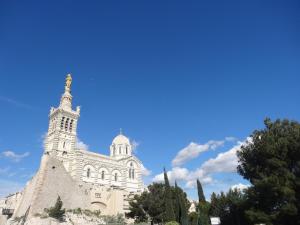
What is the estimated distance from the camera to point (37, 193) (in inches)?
1205

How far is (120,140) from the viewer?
220 feet

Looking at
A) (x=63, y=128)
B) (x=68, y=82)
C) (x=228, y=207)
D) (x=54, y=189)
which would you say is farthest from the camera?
(x=68, y=82)

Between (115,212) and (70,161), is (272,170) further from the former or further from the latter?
(70,161)

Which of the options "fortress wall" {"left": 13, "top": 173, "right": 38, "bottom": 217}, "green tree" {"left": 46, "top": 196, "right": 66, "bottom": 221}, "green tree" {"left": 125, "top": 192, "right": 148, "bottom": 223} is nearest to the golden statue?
"fortress wall" {"left": 13, "top": 173, "right": 38, "bottom": 217}

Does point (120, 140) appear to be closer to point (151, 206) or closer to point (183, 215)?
point (151, 206)

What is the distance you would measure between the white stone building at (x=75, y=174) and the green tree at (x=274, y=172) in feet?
65.0

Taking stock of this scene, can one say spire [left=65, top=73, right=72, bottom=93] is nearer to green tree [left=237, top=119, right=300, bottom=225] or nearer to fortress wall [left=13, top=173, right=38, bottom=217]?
fortress wall [left=13, top=173, right=38, bottom=217]

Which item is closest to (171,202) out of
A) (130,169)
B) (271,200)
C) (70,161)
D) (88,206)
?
(88,206)

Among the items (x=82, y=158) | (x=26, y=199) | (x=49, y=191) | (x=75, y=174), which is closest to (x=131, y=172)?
(x=82, y=158)

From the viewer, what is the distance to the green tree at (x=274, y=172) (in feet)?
69.3

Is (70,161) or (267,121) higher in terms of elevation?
(70,161)

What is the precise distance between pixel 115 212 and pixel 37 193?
14.6m

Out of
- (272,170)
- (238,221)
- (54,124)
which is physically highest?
(54,124)

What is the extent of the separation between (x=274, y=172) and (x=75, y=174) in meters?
38.7
